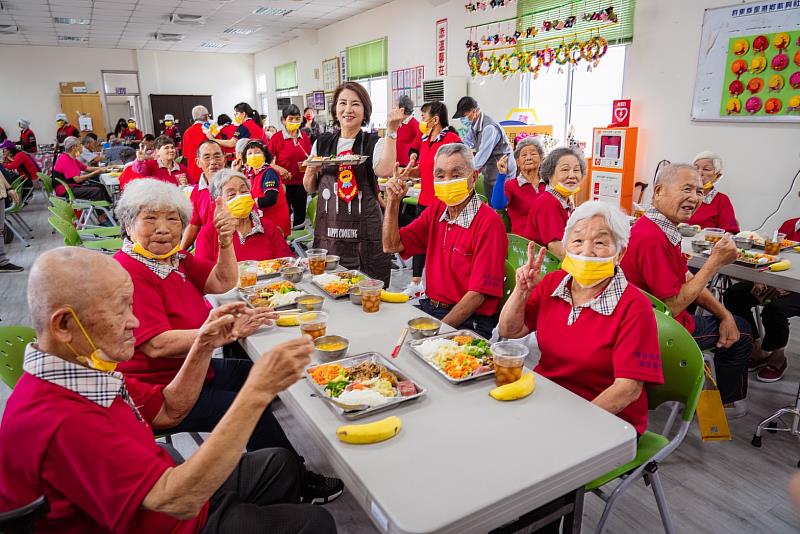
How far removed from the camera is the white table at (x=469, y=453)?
1.04 metres

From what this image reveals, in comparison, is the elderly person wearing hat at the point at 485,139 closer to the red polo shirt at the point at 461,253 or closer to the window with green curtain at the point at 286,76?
the red polo shirt at the point at 461,253

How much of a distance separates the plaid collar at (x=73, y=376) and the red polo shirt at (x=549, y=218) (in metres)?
2.60

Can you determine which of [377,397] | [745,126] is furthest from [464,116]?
[377,397]

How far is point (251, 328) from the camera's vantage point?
1.85 metres

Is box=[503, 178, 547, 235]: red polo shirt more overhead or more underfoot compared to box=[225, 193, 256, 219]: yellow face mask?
more underfoot

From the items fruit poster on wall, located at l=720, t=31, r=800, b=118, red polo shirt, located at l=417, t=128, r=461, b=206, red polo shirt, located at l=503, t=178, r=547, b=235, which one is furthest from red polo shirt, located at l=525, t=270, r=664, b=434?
fruit poster on wall, located at l=720, t=31, r=800, b=118

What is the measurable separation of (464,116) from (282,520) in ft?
18.1

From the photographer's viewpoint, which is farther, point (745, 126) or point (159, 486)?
point (745, 126)

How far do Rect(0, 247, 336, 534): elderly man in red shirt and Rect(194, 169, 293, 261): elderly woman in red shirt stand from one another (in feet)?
5.12

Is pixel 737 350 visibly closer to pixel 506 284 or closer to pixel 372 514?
pixel 506 284

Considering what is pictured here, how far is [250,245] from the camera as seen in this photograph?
9.77 feet

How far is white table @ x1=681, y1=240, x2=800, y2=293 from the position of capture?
2617 mm

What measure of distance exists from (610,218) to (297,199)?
5.42 m

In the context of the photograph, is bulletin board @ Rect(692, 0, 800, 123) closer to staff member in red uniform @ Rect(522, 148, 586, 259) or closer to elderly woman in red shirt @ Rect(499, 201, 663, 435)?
staff member in red uniform @ Rect(522, 148, 586, 259)
